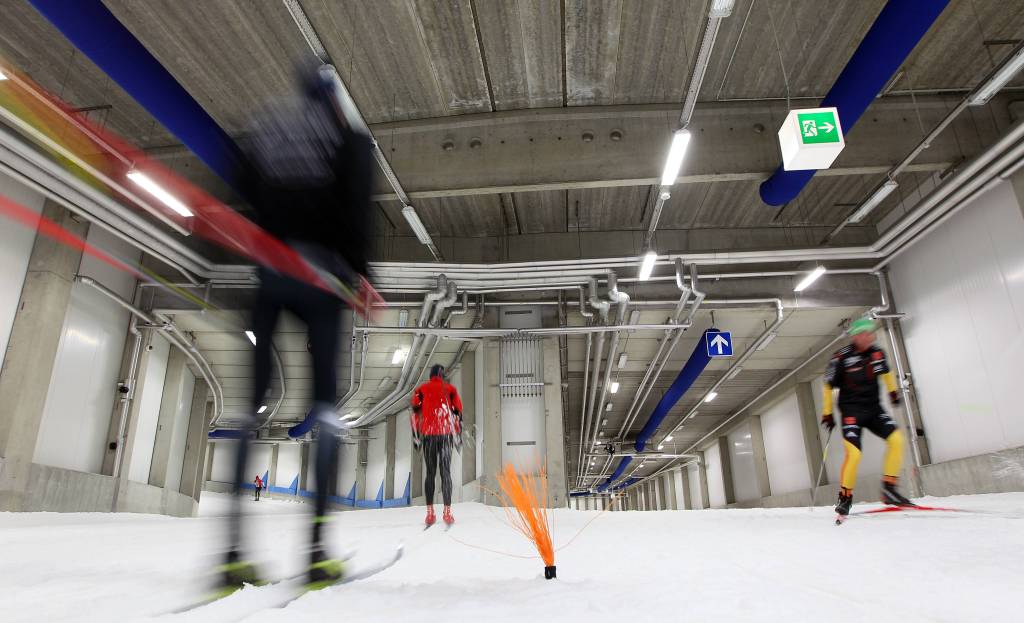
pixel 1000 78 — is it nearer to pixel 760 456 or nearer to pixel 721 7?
pixel 721 7

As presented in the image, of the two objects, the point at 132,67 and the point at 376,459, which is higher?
the point at 132,67

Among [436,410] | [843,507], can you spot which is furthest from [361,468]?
[843,507]

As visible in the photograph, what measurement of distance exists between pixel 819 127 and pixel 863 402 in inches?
93.2

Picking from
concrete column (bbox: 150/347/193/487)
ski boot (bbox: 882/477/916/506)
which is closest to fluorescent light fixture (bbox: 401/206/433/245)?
ski boot (bbox: 882/477/916/506)

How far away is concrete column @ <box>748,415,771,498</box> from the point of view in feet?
57.9

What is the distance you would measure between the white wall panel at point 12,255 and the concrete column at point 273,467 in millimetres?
20404

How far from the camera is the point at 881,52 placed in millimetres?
5098

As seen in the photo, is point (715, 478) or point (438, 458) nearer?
point (438, 458)

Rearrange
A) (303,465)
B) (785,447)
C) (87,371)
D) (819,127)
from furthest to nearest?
(303,465) < (785,447) < (87,371) < (819,127)

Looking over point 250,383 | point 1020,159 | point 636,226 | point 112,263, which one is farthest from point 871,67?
point 112,263

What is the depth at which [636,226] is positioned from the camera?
10.4 meters

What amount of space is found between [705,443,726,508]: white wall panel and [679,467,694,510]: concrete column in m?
3.36

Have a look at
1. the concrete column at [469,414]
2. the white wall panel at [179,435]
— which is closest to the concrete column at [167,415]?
the white wall panel at [179,435]

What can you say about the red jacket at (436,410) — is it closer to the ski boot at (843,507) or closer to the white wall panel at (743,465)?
the ski boot at (843,507)
